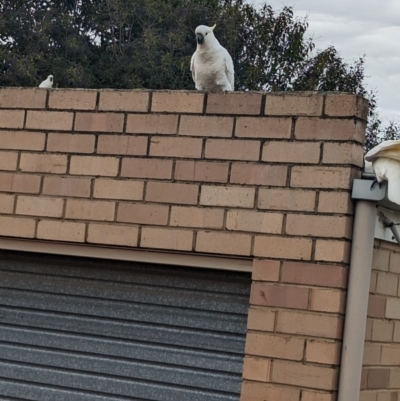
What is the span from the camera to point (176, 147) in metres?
4.29

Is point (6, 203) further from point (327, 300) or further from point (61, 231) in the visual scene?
point (327, 300)

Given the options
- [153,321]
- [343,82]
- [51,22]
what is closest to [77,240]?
[153,321]

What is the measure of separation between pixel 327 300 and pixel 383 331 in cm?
54

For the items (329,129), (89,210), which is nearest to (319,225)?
(329,129)

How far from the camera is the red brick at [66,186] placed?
4.41m

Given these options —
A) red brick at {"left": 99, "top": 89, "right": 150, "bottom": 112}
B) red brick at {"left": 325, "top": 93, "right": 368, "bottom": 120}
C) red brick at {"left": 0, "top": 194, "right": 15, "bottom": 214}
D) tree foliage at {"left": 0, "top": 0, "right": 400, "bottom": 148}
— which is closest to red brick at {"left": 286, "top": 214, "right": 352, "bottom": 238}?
red brick at {"left": 325, "top": 93, "right": 368, "bottom": 120}

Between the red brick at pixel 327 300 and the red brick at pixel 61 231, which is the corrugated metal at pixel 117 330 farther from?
the red brick at pixel 327 300

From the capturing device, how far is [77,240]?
4.37 meters

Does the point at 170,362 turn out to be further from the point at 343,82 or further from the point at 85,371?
the point at 343,82

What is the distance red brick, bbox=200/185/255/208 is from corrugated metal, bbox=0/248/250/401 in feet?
1.11

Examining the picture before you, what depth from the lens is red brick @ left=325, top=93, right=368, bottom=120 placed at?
4.00 metres

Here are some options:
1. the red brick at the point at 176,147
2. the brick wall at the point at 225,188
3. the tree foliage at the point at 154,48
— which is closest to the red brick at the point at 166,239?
the brick wall at the point at 225,188

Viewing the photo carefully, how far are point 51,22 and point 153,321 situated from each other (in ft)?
62.6

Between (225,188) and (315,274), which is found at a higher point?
(225,188)
